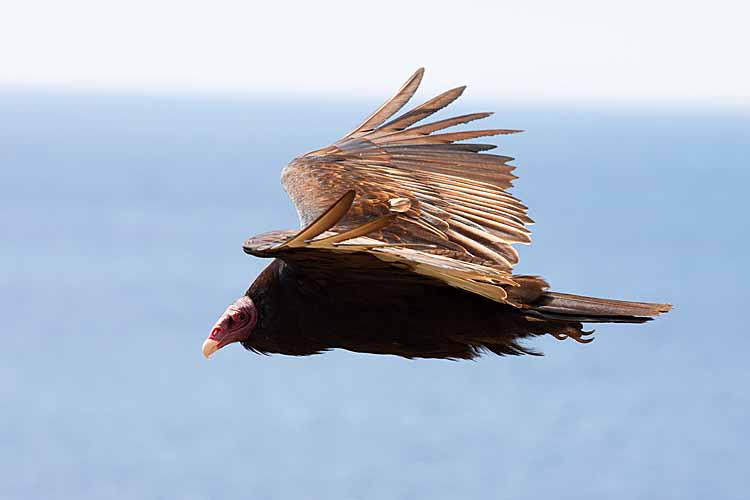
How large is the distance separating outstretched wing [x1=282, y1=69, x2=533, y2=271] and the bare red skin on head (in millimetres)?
454

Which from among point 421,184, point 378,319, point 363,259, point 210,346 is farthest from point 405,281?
point 421,184

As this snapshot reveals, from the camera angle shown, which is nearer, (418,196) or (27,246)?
(418,196)

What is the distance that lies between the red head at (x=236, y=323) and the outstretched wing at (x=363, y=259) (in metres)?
0.39

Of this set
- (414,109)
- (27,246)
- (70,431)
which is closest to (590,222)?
(27,246)

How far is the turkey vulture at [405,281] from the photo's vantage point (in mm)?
3891

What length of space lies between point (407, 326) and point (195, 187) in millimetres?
169712

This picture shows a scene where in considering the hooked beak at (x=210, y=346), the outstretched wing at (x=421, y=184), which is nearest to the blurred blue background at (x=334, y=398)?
the outstretched wing at (x=421, y=184)

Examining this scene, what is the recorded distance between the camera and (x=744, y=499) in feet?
289

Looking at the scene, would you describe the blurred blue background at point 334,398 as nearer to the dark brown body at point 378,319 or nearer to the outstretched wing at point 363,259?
the dark brown body at point 378,319

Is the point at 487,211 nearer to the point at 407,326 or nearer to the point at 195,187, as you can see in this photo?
the point at 407,326

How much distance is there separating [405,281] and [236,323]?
696mm

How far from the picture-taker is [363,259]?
394 centimetres

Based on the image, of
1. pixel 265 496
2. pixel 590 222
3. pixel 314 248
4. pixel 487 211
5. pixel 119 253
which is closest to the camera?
pixel 314 248

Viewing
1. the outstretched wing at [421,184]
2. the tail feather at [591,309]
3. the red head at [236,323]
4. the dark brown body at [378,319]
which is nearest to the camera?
the tail feather at [591,309]
